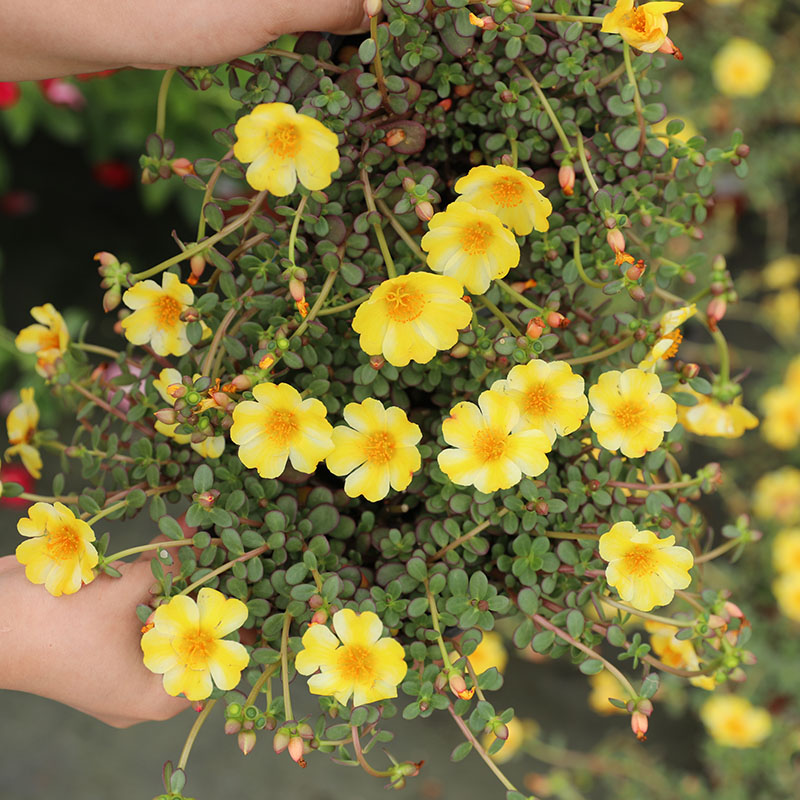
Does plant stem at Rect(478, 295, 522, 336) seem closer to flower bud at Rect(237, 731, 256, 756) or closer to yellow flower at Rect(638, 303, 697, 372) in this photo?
yellow flower at Rect(638, 303, 697, 372)

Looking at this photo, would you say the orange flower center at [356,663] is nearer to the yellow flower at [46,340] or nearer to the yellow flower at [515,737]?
the yellow flower at [46,340]

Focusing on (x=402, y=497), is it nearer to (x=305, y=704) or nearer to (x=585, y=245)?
(x=585, y=245)

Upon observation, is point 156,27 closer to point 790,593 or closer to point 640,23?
point 640,23

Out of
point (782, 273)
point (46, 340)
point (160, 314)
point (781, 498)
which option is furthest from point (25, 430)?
point (782, 273)

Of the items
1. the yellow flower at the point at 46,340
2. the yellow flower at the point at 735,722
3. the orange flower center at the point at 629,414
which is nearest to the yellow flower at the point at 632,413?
the orange flower center at the point at 629,414

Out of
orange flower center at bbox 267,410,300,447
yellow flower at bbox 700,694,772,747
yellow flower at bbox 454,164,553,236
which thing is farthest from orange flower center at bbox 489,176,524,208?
yellow flower at bbox 700,694,772,747

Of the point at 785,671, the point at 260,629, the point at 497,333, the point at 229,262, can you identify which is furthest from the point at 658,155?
the point at 785,671
